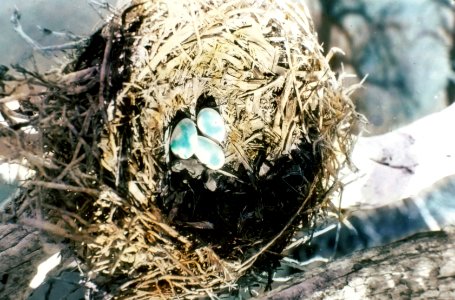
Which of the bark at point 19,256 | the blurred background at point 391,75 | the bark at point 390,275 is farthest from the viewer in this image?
the blurred background at point 391,75

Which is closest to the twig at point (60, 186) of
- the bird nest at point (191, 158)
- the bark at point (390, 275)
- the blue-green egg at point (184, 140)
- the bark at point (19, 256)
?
the bird nest at point (191, 158)

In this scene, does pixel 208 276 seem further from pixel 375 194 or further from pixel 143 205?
pixel 375 194

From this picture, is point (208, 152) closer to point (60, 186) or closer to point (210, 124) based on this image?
point (210, 124)

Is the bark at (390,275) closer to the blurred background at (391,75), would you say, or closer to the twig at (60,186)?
the blurred background at (391,75)

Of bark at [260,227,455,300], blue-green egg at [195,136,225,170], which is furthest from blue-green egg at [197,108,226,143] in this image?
bark at [260,227,455,300]

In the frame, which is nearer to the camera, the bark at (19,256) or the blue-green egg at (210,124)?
the bark at (19,256)

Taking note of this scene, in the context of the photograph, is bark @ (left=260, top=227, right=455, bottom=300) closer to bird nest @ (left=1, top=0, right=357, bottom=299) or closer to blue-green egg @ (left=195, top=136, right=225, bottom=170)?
bird nest @ (left=1, top=0, right=357, bottom=299)
